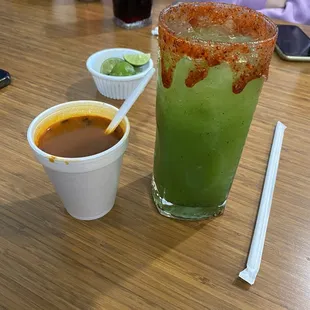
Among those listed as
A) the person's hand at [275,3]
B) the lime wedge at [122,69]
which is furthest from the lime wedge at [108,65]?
the person's hand at [275,3]

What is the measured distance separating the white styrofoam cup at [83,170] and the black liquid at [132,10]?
0.71m

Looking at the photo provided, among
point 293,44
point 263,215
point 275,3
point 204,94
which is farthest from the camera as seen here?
point 275,3

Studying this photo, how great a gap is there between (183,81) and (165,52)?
0.15ft

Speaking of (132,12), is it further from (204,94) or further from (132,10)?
(204,94)

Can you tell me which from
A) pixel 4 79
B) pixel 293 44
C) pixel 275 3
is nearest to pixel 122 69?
pixel 4 79

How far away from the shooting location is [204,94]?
0.53 meters

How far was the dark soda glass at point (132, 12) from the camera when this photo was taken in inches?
49.6

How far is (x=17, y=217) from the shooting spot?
65 cm

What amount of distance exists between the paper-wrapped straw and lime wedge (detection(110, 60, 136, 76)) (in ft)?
1.17

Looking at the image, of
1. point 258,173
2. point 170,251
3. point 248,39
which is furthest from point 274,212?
point 248,39

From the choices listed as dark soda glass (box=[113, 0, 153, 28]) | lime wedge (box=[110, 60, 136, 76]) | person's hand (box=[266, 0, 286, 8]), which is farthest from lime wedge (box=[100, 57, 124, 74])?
person's hand (box=[266, 0, 286, 8])

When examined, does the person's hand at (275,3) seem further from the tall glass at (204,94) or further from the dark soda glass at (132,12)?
the tall glass at (204,94)

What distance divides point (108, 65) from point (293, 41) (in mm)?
585

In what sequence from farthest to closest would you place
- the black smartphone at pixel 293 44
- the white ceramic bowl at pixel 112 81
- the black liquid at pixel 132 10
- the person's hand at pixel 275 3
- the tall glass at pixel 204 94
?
the person's hand at pixel 275 3 < the black liquid at pixel 132 10 < the black smartphone at pixel 293 44 < the white ceramic bowl at pixel 112 81 < the tall glass at pixel 204 94
